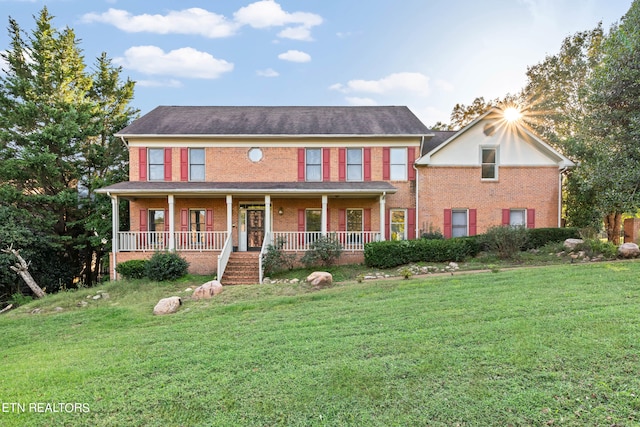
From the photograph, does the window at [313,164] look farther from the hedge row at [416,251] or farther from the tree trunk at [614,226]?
the tree trunk at [614,226]

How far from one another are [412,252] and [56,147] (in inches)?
717

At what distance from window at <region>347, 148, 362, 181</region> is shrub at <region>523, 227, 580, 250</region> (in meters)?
7.75

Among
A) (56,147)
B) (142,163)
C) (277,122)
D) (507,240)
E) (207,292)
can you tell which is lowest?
(207,292)

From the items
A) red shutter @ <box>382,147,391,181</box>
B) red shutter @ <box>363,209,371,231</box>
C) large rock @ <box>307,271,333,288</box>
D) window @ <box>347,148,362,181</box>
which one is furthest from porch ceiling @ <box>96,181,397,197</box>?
large rock @ <box>307,271,333,288</box>

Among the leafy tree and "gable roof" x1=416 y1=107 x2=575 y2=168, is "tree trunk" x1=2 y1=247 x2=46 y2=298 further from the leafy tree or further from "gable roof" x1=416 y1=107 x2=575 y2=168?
"gable roof" x1=416 y1=107 x2=575 y2=168

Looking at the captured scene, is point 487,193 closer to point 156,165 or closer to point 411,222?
point 411,222

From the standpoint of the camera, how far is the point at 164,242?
1327cm

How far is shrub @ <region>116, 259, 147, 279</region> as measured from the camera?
40.0ft

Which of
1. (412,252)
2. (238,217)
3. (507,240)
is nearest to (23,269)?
(238,217)

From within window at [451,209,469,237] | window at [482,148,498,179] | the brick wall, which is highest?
window at [482,148,498,179]

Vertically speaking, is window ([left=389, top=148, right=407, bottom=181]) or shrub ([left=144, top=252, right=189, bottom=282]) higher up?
window ([left=389, top=148, right=407, bottom=181])

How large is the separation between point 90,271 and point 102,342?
594 inches

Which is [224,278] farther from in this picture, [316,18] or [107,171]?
[316,18]

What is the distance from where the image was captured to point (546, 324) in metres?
4.76
